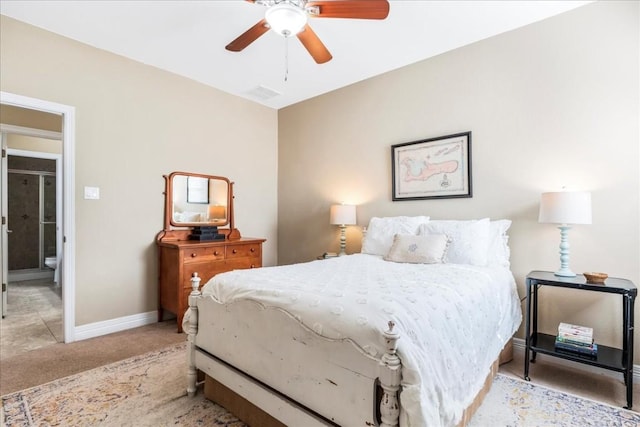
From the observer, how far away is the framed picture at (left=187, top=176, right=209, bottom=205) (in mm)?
3752

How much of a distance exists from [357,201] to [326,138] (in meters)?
0.96

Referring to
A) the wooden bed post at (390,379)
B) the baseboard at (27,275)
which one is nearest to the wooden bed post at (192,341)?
the wooden bed post at (390,379)

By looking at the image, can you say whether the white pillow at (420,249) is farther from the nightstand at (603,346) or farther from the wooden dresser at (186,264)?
the wooden dresser at (186,264)

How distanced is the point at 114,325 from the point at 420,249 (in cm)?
297

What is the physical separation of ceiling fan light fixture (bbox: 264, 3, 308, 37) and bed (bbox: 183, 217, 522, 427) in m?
1.51

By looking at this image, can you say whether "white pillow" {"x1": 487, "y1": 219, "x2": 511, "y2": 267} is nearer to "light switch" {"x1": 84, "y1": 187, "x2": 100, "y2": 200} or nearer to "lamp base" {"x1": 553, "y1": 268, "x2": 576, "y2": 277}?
"lamp base" {"x1": 553, "y1": 268, "x2": 576, "y2": 277}

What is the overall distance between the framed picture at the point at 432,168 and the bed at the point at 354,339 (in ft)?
3.25

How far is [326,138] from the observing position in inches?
166

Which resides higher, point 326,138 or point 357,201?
point 326,138

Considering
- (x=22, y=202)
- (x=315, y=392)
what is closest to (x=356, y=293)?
(x=315, y=392)

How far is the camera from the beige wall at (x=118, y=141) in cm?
281

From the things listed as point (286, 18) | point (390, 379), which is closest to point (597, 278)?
point (390, 379)

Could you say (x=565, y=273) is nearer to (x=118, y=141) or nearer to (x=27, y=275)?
(x=118, y=141)

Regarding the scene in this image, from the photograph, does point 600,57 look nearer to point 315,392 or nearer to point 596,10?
point 596,10
